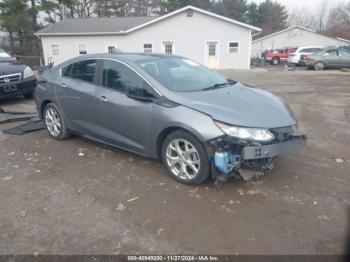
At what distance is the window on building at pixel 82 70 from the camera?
4.89 meters

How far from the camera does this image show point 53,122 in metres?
5.64

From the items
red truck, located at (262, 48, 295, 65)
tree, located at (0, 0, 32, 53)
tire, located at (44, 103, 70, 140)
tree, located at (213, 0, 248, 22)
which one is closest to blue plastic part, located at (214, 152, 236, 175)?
tire, located at (44, 103, 70, 140)

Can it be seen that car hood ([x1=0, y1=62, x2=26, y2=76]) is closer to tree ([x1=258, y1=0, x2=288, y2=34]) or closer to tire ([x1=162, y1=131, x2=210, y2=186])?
tire ([x1=162, y1=131, x2=210, y2=186])

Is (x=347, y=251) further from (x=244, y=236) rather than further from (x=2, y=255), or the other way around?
(x=2, y=255)

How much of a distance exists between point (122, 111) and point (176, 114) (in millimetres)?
901

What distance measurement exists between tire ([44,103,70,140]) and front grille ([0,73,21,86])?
271 centimetres

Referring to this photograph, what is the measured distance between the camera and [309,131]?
6195mm

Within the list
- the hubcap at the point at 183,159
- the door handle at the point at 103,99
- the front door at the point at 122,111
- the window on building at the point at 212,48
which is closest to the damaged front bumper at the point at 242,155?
the hubcap at the point at 183,159

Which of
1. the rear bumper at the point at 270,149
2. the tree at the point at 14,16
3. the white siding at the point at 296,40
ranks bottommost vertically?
the rear bumper at the point at 270,149

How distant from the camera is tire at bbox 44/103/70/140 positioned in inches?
214

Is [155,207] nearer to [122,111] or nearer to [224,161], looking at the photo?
[224,161]

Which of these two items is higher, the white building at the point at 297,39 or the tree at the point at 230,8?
the tree at the point at 230,8

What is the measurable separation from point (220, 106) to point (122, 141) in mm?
1501

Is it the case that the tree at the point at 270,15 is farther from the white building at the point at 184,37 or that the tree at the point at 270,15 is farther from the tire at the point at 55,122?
the tire at the point at 55,122
